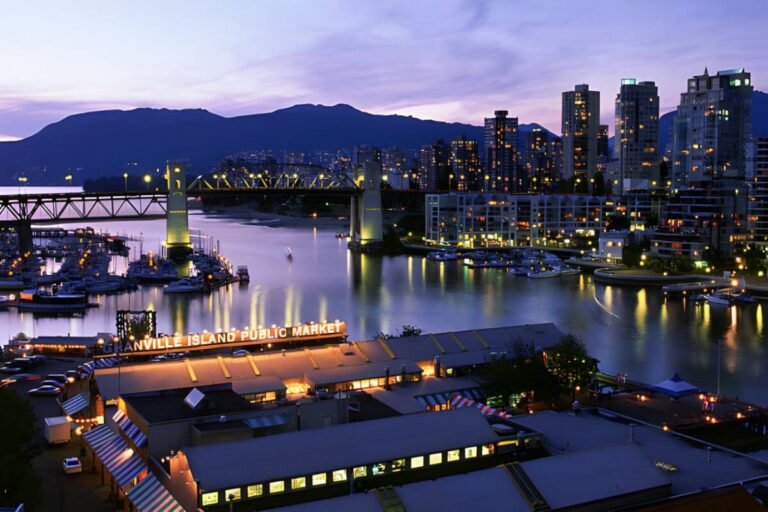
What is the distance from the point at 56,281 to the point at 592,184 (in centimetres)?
2775

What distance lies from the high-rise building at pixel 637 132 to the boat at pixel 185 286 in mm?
27311

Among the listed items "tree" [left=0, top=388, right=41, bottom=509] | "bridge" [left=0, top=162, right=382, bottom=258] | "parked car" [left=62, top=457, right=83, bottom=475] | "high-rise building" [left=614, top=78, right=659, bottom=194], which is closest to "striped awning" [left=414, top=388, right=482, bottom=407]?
"parked car" [left=62, top=457, right=83, bottom=475]

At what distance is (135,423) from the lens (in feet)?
16.8

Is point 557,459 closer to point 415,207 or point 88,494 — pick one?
point 88,494

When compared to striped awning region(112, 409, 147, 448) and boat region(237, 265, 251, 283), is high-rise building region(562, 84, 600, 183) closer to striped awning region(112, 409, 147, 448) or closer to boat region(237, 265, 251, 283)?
boat region(237, 265, 251, 283)

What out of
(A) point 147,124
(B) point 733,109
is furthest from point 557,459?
(A) point 147,124

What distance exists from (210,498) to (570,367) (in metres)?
3.50

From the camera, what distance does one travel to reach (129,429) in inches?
201

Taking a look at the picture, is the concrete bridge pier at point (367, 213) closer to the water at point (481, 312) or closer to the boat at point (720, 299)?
the water at point (481, 312)

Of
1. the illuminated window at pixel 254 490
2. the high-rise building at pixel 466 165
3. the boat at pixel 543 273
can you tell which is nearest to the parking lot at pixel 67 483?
the illuminated window at pixel 254 490

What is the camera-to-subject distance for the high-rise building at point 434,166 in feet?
189

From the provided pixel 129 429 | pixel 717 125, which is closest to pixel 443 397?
pixel 129 429

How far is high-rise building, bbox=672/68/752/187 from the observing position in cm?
3384

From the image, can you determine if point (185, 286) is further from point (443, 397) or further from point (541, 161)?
point (541, 161)
